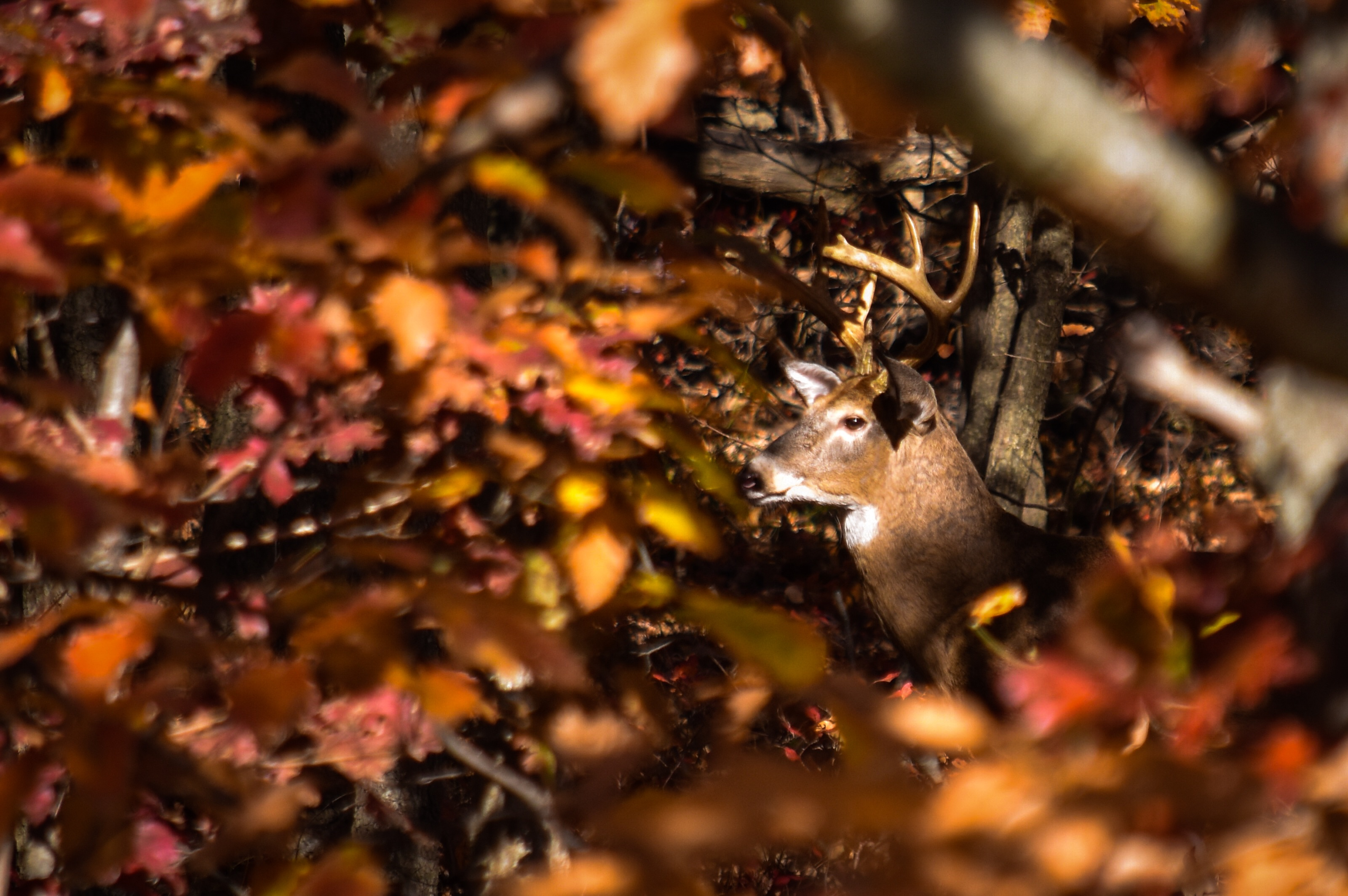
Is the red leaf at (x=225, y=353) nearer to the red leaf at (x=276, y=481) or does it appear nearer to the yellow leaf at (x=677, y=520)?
the red leaf at (x=276, y=481)

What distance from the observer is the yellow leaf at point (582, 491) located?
1654mm

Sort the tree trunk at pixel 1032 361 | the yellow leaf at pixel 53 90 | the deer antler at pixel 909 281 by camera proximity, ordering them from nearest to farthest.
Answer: the yellow leaf at pixel 53 90
the deer antler at pixel 909 281
the tree trunk at pixel 1032 361

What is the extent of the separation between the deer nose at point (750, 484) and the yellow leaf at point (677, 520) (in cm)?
332

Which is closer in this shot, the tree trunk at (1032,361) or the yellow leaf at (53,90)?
the yellow leaf at (53,90)

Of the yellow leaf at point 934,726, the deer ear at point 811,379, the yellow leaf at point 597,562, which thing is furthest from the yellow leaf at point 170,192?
the deer ear at point 811,379

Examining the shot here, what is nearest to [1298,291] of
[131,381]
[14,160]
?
[131,381]

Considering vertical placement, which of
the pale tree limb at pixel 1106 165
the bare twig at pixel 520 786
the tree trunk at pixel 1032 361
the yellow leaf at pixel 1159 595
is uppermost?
the pale tree limb at pixel 1106 165

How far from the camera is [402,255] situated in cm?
134

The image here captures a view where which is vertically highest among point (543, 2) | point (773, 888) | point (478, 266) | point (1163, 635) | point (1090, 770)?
point (543, 2)

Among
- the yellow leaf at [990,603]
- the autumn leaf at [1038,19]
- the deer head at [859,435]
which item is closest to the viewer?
the yellow leaf at [990,603]

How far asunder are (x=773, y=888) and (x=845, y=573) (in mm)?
3810

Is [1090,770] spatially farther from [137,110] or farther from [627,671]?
[137,110]

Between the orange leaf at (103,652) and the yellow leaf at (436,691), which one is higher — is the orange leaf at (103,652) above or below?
above

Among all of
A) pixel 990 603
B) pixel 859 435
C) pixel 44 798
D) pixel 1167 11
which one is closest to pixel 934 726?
pixel 44 798
